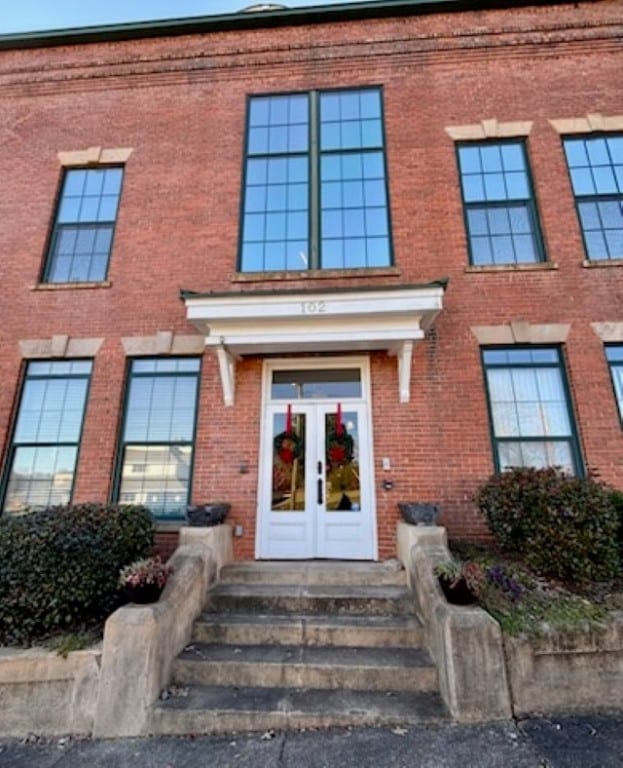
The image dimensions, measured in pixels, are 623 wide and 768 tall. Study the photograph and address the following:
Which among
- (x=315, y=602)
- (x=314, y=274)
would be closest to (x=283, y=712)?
(x=315, y=602)

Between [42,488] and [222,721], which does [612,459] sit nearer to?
[222,721]

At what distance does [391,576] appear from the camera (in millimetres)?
5285

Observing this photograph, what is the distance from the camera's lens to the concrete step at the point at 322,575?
5254 millimetres

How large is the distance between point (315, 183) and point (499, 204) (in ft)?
10.8

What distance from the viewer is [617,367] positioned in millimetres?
6422

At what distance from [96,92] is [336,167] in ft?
17.0

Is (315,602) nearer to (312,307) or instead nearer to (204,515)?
(204,515)

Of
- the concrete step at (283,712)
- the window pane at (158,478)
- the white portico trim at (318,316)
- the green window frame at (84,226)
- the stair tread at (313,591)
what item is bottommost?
the concrete step at (283,712)

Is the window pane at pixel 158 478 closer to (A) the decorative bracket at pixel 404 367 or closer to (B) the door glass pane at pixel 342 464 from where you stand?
(B) the door glass pane at pixel 342 464

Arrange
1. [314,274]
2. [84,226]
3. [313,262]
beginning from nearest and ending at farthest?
[314,274], [313,262], [84,226]

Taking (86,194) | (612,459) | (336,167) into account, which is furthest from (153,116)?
(612,459)

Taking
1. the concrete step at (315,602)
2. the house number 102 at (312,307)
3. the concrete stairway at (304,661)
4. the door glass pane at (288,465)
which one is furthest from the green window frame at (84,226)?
the concrete stairway at (304,661)

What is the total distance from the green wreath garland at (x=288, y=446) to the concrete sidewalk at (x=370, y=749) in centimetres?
352

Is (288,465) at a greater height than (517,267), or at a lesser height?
lesser
